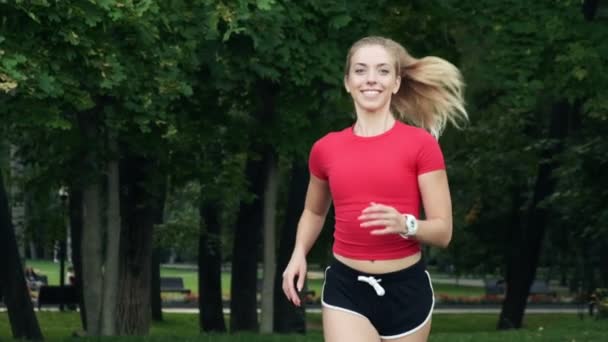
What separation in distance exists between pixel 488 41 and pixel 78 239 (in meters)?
16.2

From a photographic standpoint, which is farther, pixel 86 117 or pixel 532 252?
pixel 532 252

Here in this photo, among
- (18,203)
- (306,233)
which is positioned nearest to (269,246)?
(18,203)

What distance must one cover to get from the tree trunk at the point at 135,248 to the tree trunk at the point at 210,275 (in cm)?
975

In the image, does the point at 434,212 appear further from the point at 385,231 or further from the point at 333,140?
the point at 333,140

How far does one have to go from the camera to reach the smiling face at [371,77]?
639cm

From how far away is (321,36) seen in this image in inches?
802

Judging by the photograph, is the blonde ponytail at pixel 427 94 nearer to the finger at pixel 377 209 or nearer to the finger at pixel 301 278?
the finger at pixel 301 278

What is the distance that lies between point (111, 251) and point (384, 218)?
1695 centimetres

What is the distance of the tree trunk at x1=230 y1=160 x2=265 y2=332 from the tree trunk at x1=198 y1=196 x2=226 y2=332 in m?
2.38

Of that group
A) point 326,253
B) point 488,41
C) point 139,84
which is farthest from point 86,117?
point 326,253

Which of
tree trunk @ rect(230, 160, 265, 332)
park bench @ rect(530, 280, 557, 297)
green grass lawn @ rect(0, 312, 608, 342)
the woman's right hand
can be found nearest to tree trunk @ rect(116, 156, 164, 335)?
green grass lawn @ rect(0, 312, 608, 342)

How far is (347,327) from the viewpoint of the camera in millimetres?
6363

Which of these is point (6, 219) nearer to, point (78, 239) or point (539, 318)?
point (78, 239)

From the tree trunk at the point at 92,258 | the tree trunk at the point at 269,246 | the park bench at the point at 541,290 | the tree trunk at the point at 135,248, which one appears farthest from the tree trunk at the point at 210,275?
the park bench at the point at 541,290
